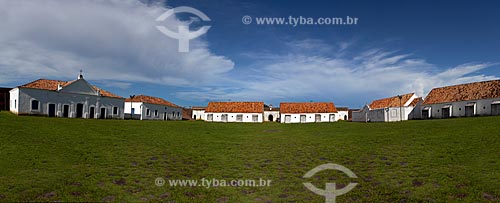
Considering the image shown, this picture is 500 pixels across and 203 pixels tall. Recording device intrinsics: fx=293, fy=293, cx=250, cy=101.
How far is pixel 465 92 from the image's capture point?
48.4m

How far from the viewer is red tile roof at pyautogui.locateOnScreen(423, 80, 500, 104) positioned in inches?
1752

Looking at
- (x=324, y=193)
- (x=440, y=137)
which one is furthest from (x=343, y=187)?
(x=440, y=137)

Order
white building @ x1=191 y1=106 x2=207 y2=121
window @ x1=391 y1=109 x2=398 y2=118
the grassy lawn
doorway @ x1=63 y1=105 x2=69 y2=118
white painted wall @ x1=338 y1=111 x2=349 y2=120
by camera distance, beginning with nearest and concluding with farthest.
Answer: the grassy lawn
doorway @ x1=63 y1=105 x2=69 y2=118
window @ x1=391 y1=109 x2=398 y2=118
white painted wall @ x1=338 y1=111 x2=349 y2=120
white building @ x1=191 y1=106 x2=207 y2=121

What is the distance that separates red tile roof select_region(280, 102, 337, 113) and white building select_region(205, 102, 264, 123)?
6.09m

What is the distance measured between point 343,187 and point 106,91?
51.2 meters

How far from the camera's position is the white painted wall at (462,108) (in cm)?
4378

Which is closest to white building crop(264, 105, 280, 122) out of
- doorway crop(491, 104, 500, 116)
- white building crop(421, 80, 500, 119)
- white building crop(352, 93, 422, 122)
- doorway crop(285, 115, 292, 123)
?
doorway crop(285, 115, 292, 123)

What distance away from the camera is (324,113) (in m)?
71.2

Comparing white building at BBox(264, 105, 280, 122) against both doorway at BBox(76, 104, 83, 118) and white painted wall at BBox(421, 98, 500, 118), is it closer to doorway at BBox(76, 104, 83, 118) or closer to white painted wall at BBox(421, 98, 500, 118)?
white painted wall at BBox(421, 98, 500, 118)

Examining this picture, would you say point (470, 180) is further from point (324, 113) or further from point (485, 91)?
point (324, 113)

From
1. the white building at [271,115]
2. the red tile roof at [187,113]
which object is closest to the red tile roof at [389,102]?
the white building at [271,115]

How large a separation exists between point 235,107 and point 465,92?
154ft

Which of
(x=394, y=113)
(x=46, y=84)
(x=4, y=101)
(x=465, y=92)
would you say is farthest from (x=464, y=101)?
(x=4, y=101)

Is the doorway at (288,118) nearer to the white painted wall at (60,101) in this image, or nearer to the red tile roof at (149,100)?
the red tile roof at (149,100)
